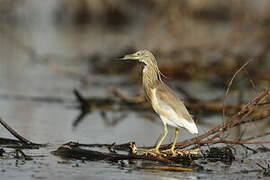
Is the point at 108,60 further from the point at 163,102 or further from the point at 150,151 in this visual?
the point at 150,151

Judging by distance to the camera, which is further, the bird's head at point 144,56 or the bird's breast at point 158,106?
the bird's head at point 144,56

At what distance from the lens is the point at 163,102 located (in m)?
5.98

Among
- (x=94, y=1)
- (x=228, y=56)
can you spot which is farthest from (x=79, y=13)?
(x=228, y=56)

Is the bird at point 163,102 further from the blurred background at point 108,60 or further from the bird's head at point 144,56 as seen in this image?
the blurred background at point 108,60

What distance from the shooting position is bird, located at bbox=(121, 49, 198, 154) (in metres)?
5.90

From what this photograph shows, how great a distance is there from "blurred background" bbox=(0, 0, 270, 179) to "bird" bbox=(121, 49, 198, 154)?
485 millimetres

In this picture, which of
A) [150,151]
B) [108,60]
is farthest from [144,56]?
[108,60]

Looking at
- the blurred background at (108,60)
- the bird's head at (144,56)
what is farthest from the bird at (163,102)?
the blurred background at (108,60)

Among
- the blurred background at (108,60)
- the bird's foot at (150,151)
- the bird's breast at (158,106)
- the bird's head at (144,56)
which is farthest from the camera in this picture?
the blurred background at (108,60)

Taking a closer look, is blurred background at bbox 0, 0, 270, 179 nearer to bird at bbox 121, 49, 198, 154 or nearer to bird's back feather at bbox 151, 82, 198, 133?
bird at bbox 121, 49, 198, 154

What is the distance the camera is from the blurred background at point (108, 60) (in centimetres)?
824

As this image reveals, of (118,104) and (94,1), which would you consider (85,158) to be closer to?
(118,104)

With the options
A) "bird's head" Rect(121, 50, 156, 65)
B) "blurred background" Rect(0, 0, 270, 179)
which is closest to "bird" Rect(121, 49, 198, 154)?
"bird's head" Rect(121, 50, 156, 65)

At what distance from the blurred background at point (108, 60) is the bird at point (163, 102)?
485 millimetres
